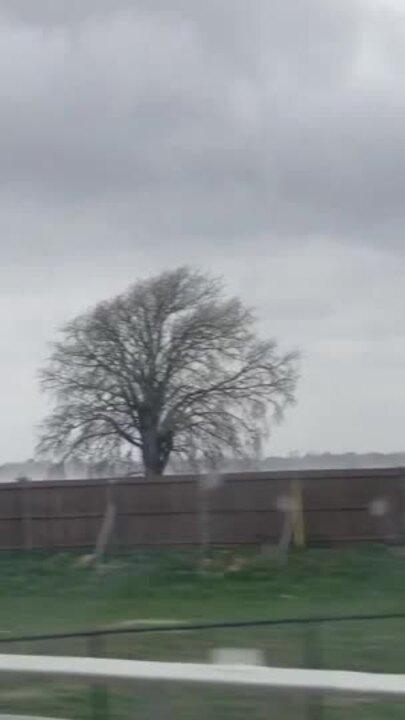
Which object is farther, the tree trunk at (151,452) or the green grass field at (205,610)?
the tree trunk at (151,452)

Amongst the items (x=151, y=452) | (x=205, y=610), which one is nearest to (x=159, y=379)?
(x=151, y=452)

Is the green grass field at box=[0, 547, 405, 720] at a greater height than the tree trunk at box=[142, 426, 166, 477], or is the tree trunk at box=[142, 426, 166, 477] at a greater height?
the tree trunk at box=[142, 426, 166, 477]

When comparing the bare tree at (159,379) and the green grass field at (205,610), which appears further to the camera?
the bare tree at (159,379)

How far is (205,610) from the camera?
78.9 ft

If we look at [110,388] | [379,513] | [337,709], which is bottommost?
[337,709]

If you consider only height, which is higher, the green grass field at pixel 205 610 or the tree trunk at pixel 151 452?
the tree trunk at pixel 151 452

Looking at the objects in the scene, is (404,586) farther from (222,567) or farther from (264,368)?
(264,368)

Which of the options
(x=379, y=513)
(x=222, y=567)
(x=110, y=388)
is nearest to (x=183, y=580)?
(x=222, y=567)

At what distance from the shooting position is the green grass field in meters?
8.79

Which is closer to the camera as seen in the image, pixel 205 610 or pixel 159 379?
pixel 205 610

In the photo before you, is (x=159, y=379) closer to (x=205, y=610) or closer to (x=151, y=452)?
(x=151, y=452)

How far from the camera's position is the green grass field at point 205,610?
8.79 m

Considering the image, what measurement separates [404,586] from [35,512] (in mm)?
9209

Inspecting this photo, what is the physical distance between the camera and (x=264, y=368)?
52.5 metres
